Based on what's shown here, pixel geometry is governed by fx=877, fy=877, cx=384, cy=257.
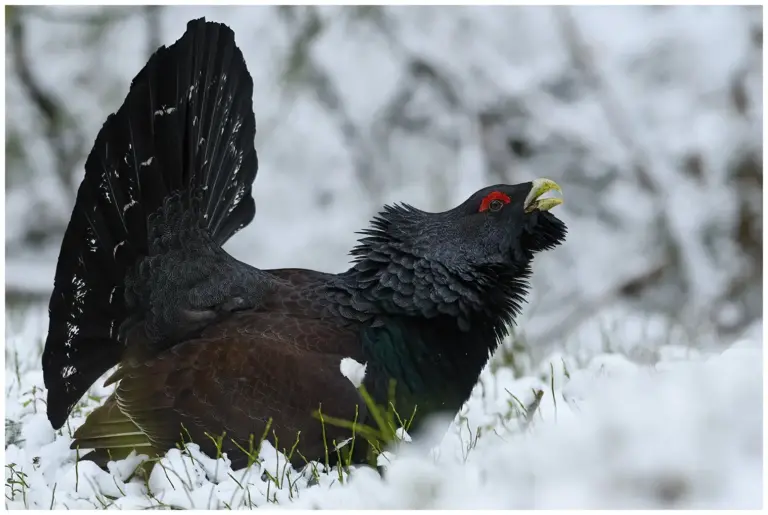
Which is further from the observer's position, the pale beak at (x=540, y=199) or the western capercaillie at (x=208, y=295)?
the pale beak at (x=540, y=199)

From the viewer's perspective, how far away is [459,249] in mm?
3201

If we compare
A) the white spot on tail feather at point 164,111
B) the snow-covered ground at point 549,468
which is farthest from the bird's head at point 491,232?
the white spot on tail feather at point 164,111

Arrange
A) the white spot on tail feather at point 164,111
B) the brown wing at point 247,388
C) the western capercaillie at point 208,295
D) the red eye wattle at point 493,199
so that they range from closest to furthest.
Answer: the brown wing at point 247,388
the western capercaillie at point 208,295
the white spot on tail feather at point 164,111
the red eye wattle at point 493,199

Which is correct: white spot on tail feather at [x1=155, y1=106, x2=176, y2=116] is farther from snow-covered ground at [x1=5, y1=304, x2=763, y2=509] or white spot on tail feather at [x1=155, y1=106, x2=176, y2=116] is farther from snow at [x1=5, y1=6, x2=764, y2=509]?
snow at [x1=5, y1=6, x2=764, y2=509]

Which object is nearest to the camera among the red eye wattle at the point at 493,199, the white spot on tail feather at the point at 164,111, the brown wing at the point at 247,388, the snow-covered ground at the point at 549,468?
the snow-covered ground at the point at 549,468

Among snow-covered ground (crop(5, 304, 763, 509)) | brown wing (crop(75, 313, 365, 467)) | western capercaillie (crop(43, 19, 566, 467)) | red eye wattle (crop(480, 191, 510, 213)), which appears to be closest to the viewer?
snow-covered ground (crop(5, 304, 763, 509))

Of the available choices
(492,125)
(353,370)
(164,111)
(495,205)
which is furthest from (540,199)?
(492,125)

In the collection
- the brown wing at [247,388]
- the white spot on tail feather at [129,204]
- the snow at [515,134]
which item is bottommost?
the brown wing at [247,388]

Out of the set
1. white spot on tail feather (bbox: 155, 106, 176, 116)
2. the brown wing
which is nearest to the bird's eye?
the brown wing

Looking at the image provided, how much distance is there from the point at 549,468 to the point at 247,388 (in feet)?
4.11

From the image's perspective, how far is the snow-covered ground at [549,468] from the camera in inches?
73.4

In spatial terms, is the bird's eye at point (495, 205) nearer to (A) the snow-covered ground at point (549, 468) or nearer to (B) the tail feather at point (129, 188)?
(A) the snow-covered ground at point (549, 468)

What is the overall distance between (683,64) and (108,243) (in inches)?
250

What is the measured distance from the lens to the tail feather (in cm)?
312
